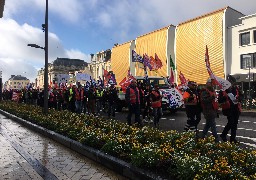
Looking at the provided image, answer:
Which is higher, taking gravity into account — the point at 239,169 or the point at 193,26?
the point at 193,26

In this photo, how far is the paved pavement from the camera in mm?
5809

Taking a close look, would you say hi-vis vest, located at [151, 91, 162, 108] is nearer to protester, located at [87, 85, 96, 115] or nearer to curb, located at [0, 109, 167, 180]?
curb, located at [0, 109, 167, 180]

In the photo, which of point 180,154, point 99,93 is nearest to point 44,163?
point 180,154

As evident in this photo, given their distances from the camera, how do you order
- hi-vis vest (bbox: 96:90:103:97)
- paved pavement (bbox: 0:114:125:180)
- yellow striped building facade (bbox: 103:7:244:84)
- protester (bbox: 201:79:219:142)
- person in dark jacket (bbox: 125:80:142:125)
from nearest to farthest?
1. paved pavement (bbox: 0:114:125:180)
2. protester (bbox: 201:79:219:142)
3. person in dark jacket (bbox: 125:80:142:125)
4. hi-vis vest (bbox: 96:90:103:97)
5. yellow striped building facade (bbox: 103:7:244:84)

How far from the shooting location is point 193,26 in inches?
1738

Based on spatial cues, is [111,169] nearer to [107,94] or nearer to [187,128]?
[187,128]

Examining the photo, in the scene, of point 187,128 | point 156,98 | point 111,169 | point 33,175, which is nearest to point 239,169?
point 111,169

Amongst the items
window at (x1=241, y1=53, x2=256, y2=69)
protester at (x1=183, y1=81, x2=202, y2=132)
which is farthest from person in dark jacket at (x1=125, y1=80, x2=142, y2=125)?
window at (x1=241, y1=53, x2=256, y2=69)

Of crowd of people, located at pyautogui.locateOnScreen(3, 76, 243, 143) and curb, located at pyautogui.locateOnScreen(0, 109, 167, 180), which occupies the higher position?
crowd of people, located at pyautogui.locateOnScreen(3, 76, 243, 143)

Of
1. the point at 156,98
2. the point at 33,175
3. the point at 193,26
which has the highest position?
the point at 193,26

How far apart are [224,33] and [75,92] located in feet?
93.1

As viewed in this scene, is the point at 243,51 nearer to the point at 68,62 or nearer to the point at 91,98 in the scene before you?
the point at 91,98

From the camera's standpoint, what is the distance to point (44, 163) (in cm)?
678

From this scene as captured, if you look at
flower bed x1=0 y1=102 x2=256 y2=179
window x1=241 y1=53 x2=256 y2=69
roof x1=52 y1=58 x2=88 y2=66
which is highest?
roof x1=52 y1=58 x2=88 y2=66
